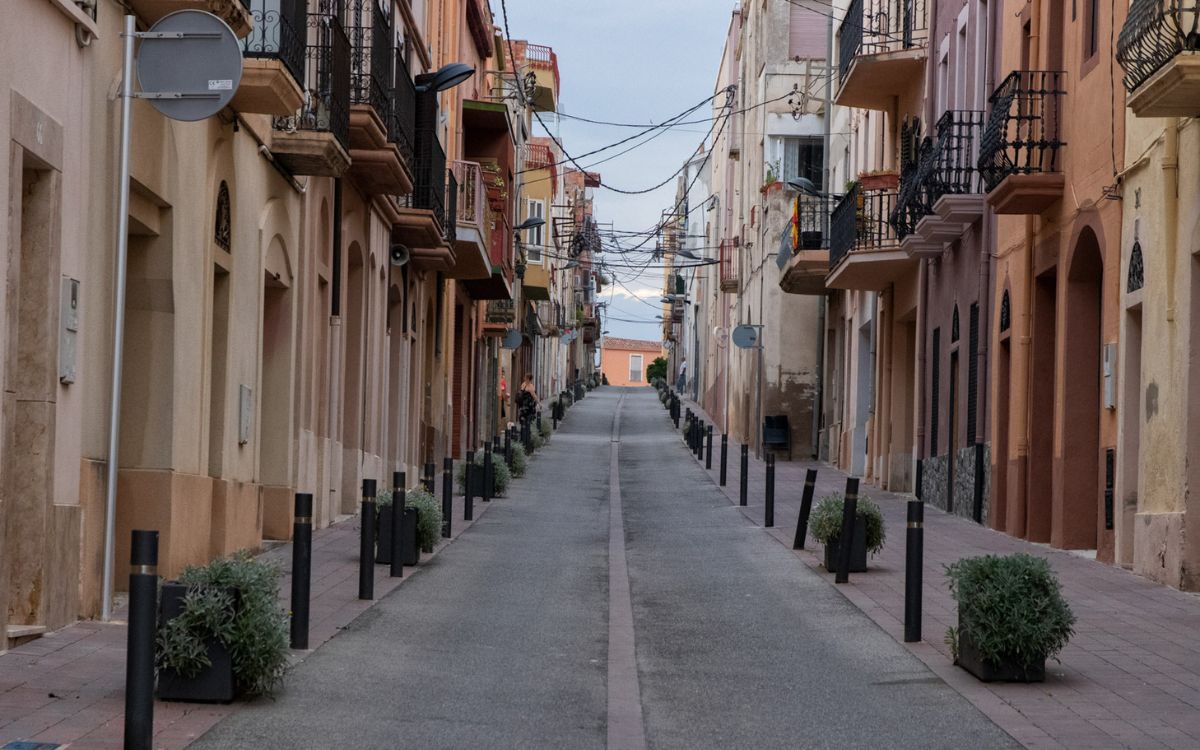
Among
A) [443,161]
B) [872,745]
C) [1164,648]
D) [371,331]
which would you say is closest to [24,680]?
[872,745]

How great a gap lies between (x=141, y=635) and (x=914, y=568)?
5291 mm

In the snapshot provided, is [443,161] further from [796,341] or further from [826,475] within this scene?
[796,341]

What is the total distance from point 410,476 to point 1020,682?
21.4m

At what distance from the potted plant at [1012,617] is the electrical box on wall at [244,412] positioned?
27.6ft

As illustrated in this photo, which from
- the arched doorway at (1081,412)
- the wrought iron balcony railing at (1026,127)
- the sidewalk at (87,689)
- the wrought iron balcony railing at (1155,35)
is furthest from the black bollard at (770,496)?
the sidewalk at (87,689)

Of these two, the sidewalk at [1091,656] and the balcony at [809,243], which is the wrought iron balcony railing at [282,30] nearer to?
the sidewalk at [1091,656]

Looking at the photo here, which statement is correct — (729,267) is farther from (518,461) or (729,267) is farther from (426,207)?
(426,207)

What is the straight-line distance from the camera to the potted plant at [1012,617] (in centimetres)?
893

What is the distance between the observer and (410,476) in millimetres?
29812

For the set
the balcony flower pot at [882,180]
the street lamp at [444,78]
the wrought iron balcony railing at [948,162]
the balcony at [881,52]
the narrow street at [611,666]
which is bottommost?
the narrow street at [611,666]

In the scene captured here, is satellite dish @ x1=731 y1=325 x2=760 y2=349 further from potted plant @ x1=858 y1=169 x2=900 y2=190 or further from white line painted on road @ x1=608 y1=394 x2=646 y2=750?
white line painted on road @ x1=608 y1=394 x2=646 y2=750

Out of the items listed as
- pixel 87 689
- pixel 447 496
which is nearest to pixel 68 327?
pixel 87 689

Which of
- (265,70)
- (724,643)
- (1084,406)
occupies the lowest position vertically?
(724,643)

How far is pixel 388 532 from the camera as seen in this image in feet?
48.3
